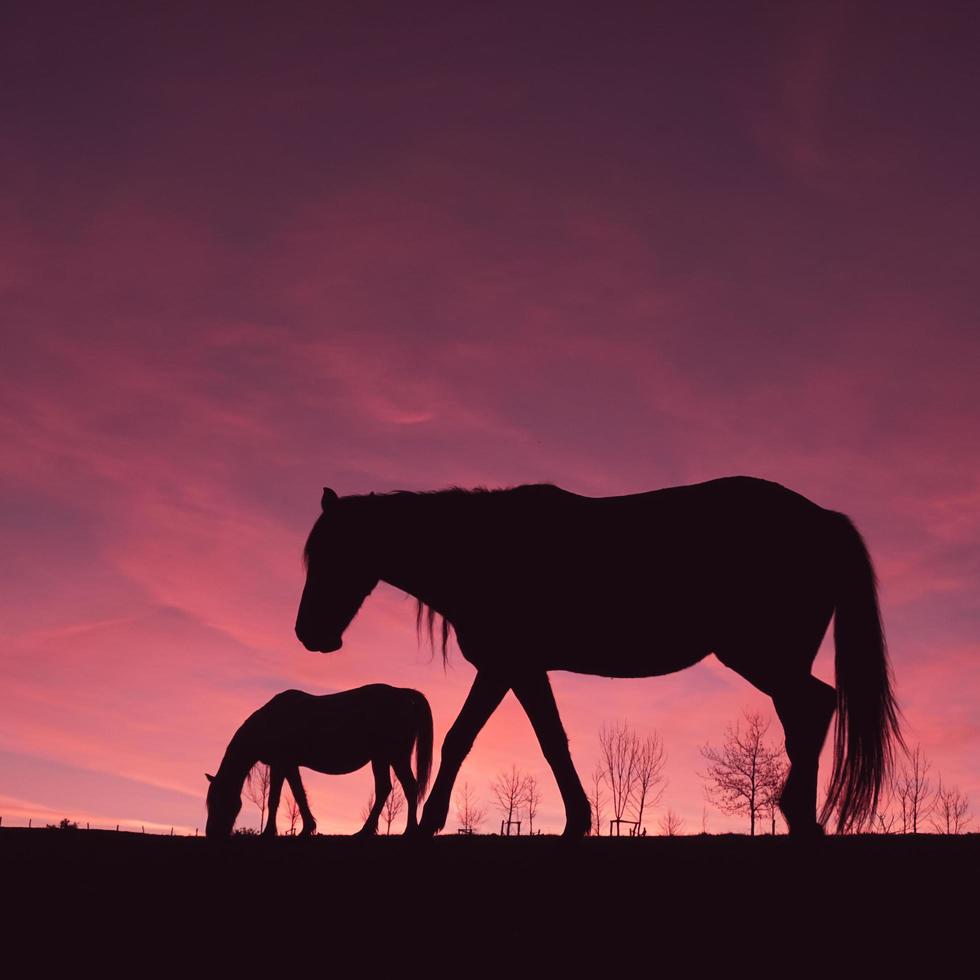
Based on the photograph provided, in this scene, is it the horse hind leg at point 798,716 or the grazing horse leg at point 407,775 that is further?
the grazing horse leg at point 407,775

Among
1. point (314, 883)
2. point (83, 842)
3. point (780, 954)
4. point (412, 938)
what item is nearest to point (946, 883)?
point (780, 954)

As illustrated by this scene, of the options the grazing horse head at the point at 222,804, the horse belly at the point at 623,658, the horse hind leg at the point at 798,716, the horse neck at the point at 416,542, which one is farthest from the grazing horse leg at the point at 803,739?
the grazing horse head at the point at 222,804

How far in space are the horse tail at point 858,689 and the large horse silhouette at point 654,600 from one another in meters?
0.01

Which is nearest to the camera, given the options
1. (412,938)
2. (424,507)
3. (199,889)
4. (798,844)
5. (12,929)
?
(412,938)

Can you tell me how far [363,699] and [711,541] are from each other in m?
11.4

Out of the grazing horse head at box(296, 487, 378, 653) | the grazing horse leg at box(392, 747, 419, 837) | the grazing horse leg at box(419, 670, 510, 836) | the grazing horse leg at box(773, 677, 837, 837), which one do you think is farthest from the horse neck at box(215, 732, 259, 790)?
the grazing horse leg at box(773, 677, 837, 837)

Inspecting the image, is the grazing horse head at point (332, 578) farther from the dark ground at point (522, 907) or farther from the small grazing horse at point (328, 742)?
the small grazing horse at point (328, 742)

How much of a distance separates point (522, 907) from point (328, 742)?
14.0m

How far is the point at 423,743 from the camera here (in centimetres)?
1817

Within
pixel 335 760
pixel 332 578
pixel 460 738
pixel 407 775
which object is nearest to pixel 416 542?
pixel 332 578

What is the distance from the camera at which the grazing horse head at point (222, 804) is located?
17.9 meters

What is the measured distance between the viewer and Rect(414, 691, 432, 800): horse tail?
706 inches

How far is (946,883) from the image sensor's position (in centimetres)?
615

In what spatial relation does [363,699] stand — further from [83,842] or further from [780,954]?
[780,954]
